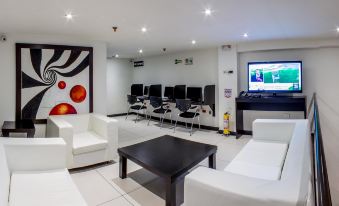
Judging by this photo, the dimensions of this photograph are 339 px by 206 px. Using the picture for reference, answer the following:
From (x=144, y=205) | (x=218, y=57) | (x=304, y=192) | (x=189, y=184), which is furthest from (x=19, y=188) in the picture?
(x=218, y=57)

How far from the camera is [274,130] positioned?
127 inches

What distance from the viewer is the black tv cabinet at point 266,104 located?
→ 4.60m

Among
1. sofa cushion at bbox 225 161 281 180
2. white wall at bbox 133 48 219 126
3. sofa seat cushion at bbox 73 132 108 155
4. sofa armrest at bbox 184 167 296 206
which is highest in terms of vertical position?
white wall at bbox 133 48 219 126

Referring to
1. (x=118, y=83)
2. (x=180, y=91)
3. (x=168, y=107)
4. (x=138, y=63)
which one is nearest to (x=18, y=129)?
(x=180, y=91)

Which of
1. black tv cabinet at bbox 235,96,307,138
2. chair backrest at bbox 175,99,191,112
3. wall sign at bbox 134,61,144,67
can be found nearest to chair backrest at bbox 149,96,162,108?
chair backrest at bbox 175,99,191,112

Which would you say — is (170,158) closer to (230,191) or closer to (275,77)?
(230,191)

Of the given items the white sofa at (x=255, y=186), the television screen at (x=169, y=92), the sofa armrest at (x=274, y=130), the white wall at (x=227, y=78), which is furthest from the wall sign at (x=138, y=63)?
the white sofa at (x=255, y=186)

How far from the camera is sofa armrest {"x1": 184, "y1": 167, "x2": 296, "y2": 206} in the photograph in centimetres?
111

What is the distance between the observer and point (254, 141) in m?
3.28

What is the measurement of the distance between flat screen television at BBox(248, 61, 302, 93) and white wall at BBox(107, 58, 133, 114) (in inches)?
204

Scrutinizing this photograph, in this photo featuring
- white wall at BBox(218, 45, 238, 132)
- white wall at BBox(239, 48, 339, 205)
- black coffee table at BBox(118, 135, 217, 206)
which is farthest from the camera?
white wall at BBox(218, 45, 238, 132)

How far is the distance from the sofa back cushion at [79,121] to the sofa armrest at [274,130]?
3.08 m

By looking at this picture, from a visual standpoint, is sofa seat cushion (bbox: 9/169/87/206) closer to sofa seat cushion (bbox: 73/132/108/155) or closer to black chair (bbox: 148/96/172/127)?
sofa seat cushion (bbox: 73/132/108/155)

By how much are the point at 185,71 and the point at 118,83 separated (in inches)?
122
